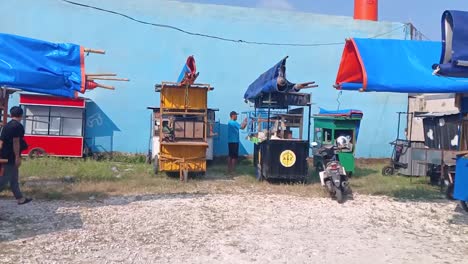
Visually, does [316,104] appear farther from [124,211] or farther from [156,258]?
[156,258]

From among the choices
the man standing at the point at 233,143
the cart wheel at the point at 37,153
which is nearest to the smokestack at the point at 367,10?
the man standing at the point at 233,143

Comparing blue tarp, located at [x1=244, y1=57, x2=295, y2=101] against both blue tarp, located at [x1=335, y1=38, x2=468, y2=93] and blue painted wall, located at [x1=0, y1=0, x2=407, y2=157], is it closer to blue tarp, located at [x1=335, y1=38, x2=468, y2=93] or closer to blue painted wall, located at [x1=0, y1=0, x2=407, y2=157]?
blue tarp, located at [x1=335, y1=38, x2=468, y2=93]

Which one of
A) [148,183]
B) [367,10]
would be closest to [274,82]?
[148,183]

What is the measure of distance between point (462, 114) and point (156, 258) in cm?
715

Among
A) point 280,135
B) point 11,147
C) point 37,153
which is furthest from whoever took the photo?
point 37,153

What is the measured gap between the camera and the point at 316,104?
1650 cm

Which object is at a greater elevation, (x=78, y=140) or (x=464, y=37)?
(x=464, y=37)

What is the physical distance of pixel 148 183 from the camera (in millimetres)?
10539

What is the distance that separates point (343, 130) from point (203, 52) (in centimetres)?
555

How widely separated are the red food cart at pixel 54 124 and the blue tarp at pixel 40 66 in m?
7.10

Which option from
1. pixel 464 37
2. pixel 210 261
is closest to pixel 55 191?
pixel 210 261

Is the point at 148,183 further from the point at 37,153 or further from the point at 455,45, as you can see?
the point at 455,45

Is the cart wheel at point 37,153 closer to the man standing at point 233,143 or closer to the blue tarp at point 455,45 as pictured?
the man standing at point 233,143

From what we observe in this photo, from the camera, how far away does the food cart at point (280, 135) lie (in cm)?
1067
